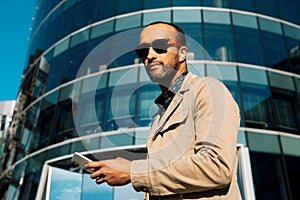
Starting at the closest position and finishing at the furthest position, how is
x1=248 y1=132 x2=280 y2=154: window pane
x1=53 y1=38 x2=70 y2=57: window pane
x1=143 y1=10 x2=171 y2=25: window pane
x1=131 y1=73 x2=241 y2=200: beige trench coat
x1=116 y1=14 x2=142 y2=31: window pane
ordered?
1. x1=131 y1=73 x2=241 y2=200: beige trench coat
2. x1=248 y1=132 x2=280 y2=154: window pane
3. x1=143 y1=10 x2=171 y2=25: window pane
4. x1=116 y1=14 x2=142 y2=31: window pane
5. x1=53 y1=38 x2=70 y2=57: window pane

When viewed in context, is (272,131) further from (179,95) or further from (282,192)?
(179,95)

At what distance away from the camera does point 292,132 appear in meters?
12.2

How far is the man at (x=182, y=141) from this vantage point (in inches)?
51.8

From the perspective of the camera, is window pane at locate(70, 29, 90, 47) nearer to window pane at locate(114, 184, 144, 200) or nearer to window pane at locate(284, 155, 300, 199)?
window pane at locate(284, 155, 300, 199)

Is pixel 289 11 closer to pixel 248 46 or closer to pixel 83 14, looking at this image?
pixel 248 46

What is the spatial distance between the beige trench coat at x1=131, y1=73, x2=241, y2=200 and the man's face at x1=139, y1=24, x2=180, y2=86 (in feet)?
0.67

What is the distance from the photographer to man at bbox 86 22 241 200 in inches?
51.8

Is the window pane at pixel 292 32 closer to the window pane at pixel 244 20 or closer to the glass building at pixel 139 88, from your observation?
the glass building at pixel 139 88

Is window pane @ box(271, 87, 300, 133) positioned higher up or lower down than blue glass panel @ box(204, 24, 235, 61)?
lower down

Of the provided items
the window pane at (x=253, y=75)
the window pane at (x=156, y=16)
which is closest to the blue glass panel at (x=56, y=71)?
the window pane at (x=156, y=16)

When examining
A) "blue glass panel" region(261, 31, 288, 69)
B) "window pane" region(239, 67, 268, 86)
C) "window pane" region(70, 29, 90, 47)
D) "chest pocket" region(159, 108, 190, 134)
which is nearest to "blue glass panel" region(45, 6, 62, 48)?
"window pane" region(70, 29, 90, 47)

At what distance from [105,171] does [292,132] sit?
12243mm

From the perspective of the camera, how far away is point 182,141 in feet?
4.84

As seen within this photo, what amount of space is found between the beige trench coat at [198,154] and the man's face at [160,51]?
203mm
